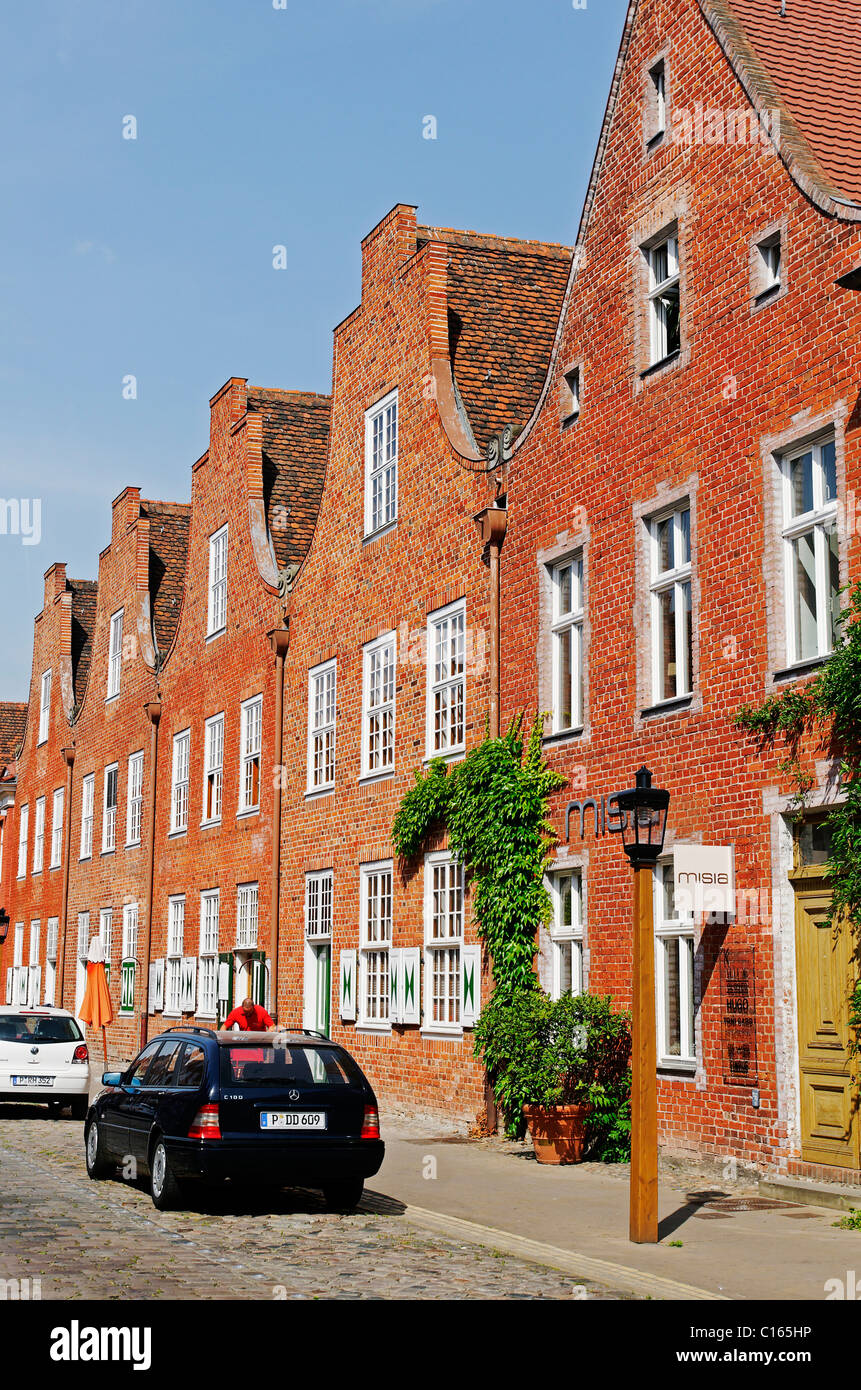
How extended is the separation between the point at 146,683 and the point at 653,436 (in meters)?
21.8

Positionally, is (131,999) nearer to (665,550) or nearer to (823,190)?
(665,550)

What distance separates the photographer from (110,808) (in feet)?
128

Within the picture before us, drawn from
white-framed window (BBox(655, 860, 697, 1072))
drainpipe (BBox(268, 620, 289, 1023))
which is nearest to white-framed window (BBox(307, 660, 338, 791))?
drainpipe (BBox(268, 620, 289, 1023))

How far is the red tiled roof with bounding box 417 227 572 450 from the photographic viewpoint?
73.2 feet

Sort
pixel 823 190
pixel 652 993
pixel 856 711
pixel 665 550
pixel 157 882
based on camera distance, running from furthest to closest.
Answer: pixel 157 882, pixel 665 550, pixel 823 190, pixel 856 711, pixel 652 993

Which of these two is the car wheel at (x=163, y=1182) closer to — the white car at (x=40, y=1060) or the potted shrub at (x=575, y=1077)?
the potted shrub at (x=575, y=1077)

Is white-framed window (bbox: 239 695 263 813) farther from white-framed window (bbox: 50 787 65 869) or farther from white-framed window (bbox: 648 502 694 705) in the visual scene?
white-framed window (bbox: 50 787 65 869)

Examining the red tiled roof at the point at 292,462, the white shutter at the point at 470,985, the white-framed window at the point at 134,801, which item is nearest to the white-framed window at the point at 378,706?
the white shutter at the point at 470,985

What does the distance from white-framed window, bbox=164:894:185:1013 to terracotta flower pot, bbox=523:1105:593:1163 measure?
55.4 ft

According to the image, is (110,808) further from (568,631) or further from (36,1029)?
(568,631)

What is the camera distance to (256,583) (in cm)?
2878

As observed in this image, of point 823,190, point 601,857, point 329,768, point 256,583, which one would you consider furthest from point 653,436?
point 256,583

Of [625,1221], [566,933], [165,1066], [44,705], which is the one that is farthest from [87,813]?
[625,1221]

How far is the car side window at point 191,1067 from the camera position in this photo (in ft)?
40.4
